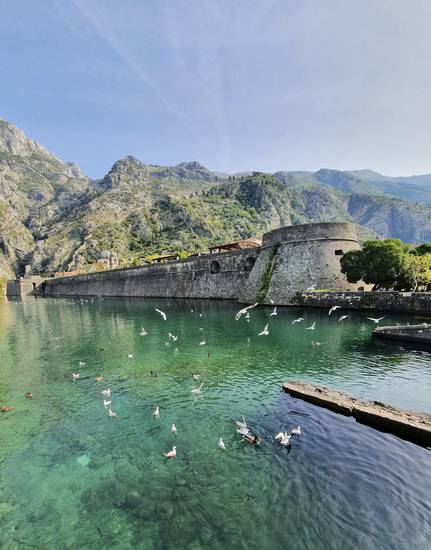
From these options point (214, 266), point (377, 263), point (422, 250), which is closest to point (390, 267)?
point (377, 263)

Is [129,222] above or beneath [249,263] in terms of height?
above

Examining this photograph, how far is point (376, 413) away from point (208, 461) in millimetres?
5905

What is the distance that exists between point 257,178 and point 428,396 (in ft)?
598

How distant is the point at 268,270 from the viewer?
4578 centimetres

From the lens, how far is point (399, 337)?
74.1 feet

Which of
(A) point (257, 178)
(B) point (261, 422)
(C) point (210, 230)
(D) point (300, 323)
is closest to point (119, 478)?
(B) point (261, 422)

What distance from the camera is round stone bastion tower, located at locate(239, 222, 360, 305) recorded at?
41.8 m

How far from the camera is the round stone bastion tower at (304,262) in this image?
137 feet

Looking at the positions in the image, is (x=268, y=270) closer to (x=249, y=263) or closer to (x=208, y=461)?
(x=249, y=263)

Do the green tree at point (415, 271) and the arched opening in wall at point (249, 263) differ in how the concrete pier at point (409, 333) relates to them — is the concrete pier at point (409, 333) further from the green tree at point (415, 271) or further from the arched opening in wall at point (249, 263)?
the arched opening in wall at point (249, 263)

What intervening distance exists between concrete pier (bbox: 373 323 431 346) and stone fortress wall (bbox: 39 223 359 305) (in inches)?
704

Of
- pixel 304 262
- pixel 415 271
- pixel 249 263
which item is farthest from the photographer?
pixel 249 263

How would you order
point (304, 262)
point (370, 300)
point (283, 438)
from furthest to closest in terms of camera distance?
point (304, 262), point (370, 300), point (283, 438)

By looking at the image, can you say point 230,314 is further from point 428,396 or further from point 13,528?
point 13,528
